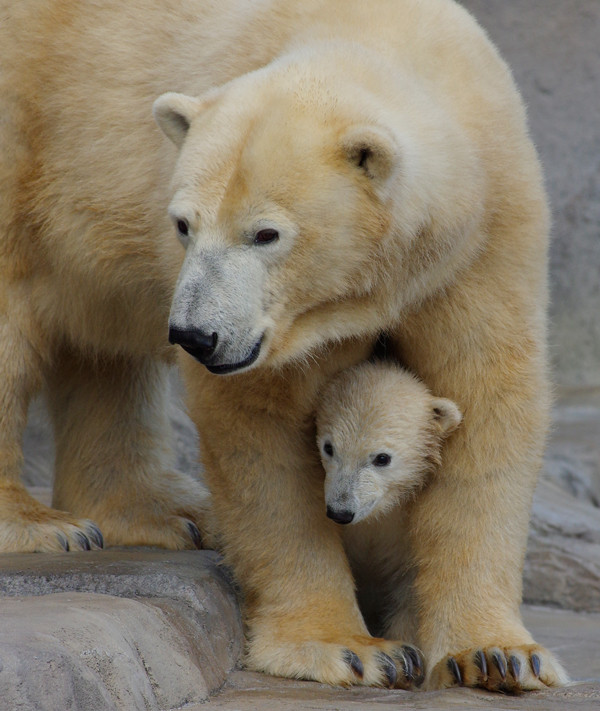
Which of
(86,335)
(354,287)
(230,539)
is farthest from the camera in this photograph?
(86,335)

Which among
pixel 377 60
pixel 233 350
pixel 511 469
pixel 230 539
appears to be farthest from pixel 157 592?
pixel 377 60

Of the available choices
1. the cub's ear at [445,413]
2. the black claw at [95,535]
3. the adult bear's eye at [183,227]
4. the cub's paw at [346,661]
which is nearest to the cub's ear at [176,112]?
the adult bear's eye at [183,227]

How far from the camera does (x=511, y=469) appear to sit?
3.78 meters

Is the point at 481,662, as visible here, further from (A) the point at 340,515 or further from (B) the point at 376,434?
(B) the point at 376,434

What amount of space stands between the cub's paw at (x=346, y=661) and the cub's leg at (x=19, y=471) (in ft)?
3.35

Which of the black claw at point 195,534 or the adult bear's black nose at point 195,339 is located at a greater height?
the adult bear's black nose at point 195,339

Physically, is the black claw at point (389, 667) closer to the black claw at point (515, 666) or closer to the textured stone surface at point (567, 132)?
the black claw at point (515, 666)

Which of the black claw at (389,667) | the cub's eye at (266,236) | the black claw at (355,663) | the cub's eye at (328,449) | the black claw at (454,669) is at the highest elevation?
the cub's eye at (266,236)

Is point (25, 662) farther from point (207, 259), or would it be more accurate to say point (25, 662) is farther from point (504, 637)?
point (504, 637)

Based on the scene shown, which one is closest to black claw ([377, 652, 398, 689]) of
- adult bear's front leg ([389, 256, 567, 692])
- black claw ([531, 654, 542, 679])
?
adult bear's front leg ([389, 256, 567, 692])

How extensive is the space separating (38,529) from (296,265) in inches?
70.0

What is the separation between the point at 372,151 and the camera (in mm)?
3139

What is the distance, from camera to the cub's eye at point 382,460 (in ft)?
12.1

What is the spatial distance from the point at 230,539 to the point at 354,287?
1.04 m
